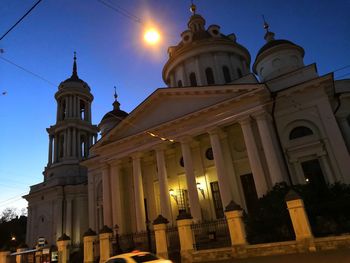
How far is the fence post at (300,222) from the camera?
1024 cm

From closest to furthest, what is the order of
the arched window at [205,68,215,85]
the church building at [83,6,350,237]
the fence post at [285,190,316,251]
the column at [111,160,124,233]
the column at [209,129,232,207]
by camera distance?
the fence post at [285,190,316,251], the column at [209,129,232,207], the church building at [83,6,350,237], the column at [111,160,124,233], the arched window at [205,68,215,85]

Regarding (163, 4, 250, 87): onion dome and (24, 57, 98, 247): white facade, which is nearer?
(163, 4, 250, 87): onion dome

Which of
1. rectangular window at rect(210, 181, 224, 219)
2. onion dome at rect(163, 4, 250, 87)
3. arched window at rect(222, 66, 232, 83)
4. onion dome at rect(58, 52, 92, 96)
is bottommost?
rectangular window at rect(210, 181, 224, 219)

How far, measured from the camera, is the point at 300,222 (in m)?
10.5

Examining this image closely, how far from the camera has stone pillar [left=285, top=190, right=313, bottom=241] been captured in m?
10.4

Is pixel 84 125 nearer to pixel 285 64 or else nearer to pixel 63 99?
pixel 63 99

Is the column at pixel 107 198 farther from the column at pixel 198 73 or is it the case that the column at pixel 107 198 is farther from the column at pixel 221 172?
the column at pixel 198 73

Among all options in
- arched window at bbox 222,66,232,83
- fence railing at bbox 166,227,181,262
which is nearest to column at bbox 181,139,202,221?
fence railing at bbox 166,227,181,262

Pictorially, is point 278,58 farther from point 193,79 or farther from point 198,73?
point 193,79

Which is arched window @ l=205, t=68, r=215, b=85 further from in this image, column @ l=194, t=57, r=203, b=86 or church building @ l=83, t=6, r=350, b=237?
church building @ l=83, t=6, r=350, b=237

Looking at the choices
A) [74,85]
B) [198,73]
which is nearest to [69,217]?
[74,85]

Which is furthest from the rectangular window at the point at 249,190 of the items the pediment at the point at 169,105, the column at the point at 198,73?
the column at the point at 198,73

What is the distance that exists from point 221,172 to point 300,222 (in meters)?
7.22

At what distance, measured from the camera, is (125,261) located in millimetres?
8523
